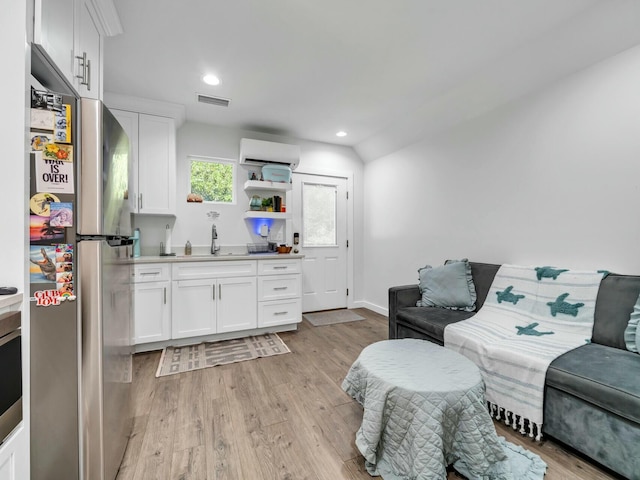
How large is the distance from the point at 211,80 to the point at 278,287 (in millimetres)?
2216

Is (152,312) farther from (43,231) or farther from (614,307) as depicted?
(614,307)

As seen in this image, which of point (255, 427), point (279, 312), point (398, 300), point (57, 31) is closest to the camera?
point (57, 31)

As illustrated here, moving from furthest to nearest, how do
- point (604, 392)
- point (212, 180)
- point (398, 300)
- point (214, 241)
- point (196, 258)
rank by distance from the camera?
point (212, 180) → point (214, 241) → point (196, 258) → point (398, 300) → point (604, 392)

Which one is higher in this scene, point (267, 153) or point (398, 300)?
point (267, 153)

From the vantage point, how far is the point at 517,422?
5.66 feet

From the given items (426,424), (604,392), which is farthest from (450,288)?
(426,424)

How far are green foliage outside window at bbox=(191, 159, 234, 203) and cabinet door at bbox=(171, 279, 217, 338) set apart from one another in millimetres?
1223

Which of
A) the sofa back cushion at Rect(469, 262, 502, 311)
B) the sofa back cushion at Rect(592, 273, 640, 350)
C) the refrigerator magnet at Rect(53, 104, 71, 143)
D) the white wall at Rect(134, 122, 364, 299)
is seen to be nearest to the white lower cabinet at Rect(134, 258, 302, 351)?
the white wall at Rect(134, 122, 364, 299)

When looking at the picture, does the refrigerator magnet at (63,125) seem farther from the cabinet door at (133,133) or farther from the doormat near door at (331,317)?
the doormat near door at (331,317)

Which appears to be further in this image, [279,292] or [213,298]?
[279,292]

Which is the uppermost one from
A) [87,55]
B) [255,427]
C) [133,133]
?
[133,133]

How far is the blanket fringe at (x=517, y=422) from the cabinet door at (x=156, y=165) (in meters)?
3.35

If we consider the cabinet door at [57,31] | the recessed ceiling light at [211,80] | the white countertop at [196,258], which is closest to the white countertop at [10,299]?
the cabinet door at [57,31]

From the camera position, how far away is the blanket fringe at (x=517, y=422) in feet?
5.18
